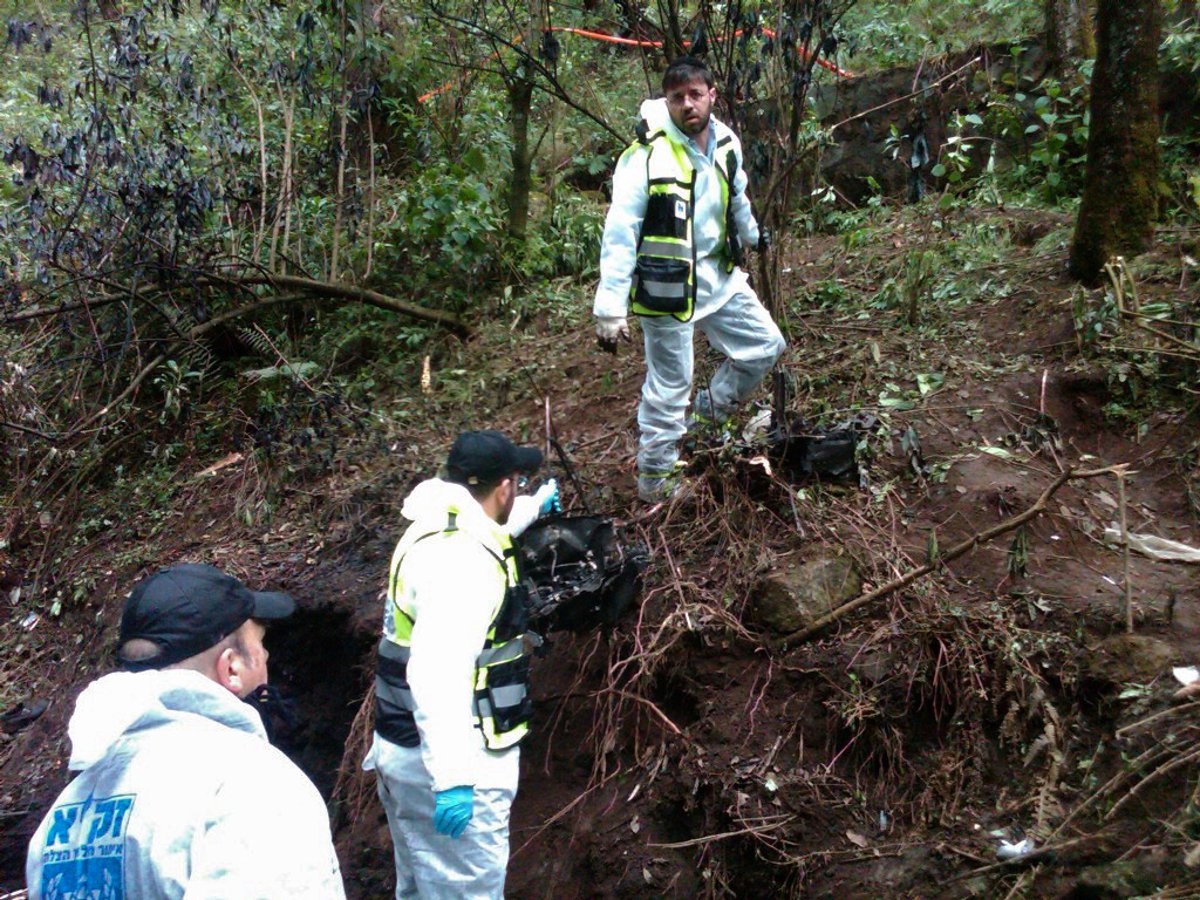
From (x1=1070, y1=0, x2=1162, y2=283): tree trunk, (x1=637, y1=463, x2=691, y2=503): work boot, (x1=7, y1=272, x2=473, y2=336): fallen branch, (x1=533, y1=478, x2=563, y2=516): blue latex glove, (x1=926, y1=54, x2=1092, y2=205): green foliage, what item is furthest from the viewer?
(x1=7, y1=272, x2=473, y2=336): fallen branch

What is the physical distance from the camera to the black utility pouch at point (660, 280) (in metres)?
4.51

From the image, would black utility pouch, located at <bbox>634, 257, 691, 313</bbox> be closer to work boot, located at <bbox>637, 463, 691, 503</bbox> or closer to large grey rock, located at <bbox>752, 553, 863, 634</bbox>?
work boot, located at <bbox>637, 463, 691, 503</bbox>

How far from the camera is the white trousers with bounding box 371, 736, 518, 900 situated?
3.24 meters

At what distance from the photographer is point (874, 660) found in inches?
161

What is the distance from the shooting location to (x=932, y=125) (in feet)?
25.5

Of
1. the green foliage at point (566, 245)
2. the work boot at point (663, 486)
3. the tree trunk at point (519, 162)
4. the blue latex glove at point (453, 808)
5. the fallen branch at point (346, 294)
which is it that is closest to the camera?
the blue latex glove at point (453, 808)

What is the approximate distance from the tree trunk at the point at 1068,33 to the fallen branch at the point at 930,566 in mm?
4494

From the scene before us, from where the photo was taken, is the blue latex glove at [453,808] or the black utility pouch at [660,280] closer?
the blue latex glove at [453,808]

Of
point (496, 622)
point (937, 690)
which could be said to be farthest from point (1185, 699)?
point (496, 622)

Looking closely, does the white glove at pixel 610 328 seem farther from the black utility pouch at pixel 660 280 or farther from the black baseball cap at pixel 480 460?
the black baseball cap at pixel 480 460

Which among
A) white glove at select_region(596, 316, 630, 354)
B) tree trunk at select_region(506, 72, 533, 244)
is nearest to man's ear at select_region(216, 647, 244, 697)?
white glove at select_region(596, 316, 630, 354)

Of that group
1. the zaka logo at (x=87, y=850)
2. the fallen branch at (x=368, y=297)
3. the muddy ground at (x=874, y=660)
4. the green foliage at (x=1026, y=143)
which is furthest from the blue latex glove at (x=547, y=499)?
the green foliage at (x=1026, y=143)

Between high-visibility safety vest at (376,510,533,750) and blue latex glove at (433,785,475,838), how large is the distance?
0.28 metres

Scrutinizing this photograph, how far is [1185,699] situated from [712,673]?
179 centimetres
